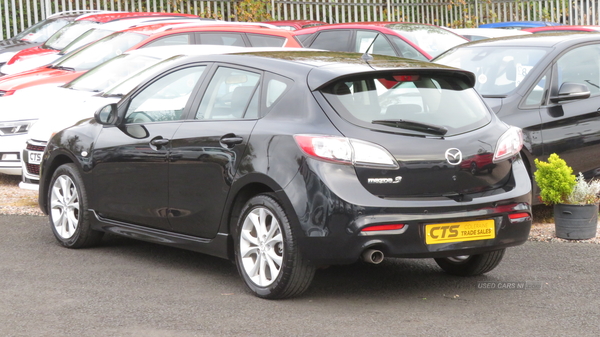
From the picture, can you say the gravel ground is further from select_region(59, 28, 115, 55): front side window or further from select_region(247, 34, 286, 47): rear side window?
select_region(247, 34, 286, 47): rear side window

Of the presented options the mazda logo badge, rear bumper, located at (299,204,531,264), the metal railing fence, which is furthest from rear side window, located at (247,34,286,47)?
the metal railing fence

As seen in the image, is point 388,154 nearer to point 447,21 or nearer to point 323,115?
point 323,115

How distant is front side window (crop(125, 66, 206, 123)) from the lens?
631cm

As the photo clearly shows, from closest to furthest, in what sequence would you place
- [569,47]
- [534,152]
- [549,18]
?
[534,152]
[569,47]
[549,18]

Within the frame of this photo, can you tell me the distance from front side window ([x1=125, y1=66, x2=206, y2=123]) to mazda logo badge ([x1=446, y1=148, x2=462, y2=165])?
6.36 feet

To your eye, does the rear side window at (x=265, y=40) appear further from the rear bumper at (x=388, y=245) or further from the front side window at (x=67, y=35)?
the rear bumper at (x=388, y=245)

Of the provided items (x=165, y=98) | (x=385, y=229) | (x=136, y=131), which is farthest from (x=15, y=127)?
(x=385, y=229)

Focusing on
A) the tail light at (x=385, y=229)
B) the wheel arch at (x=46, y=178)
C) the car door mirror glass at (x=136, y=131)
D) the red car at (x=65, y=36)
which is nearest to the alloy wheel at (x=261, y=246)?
the tail light at (x=385, y=229)

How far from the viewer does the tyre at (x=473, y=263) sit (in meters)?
6.09

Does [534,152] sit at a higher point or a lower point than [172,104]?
lower

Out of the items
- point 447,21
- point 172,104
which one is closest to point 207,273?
point 172,104

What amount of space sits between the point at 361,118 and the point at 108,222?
2479 mm

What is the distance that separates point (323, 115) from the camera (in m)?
5.30

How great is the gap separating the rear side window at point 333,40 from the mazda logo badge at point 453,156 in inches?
367
